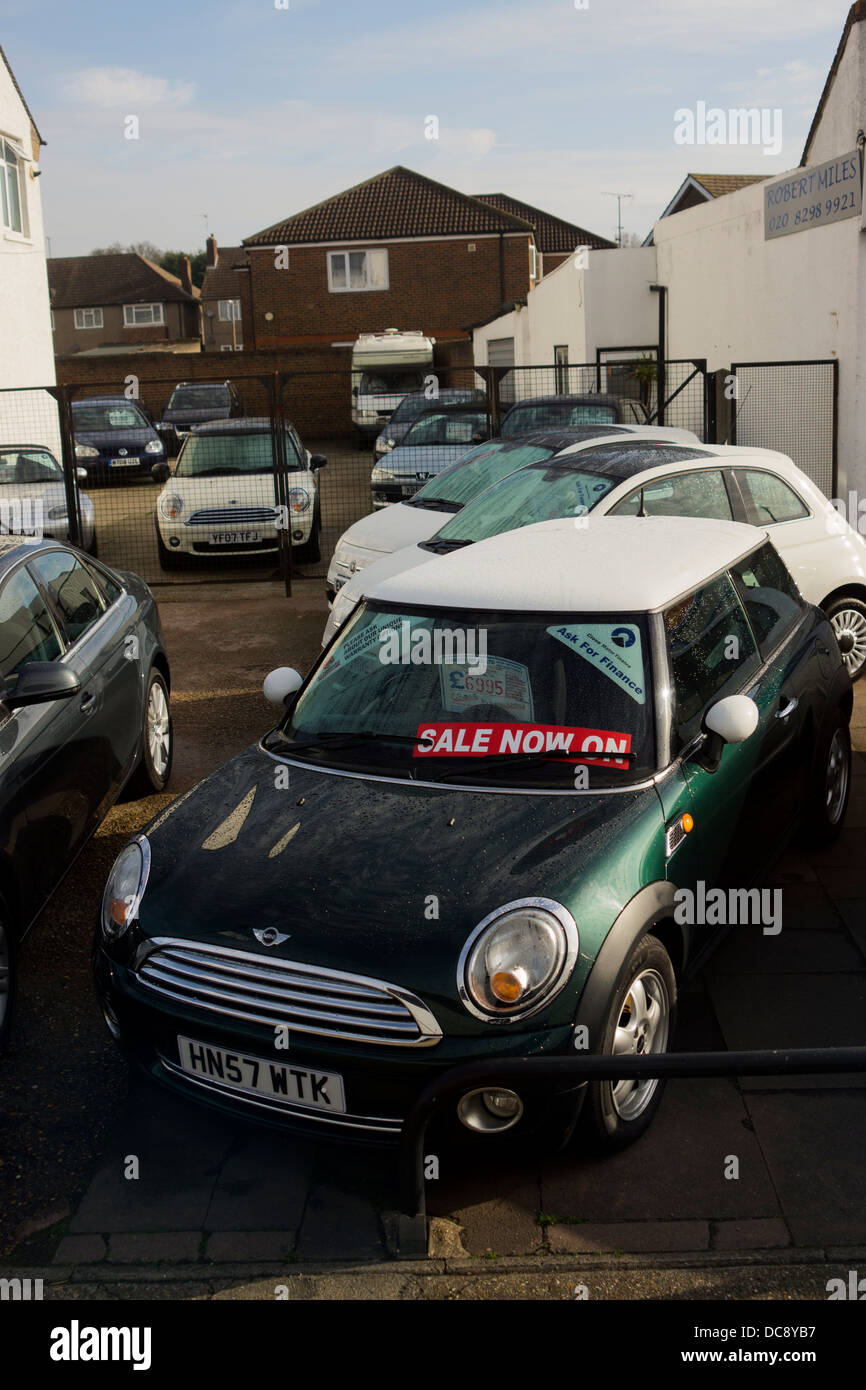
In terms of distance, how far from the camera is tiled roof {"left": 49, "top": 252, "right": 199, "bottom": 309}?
6731cm

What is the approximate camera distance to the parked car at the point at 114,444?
76.0 ft

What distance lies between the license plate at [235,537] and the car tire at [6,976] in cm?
1001

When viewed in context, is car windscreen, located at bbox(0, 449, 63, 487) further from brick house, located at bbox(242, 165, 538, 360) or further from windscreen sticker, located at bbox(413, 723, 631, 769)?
brick house, located at bbox(242, 165, 538, 360)

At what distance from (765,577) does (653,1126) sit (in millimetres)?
2483

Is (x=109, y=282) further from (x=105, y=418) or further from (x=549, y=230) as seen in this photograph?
(x=105, y=418)

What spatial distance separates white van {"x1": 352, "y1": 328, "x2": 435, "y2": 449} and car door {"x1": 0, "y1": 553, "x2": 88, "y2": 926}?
23.3m

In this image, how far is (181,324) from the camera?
6812 centimetres

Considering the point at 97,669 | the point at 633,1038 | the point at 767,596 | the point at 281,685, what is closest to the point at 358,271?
the point at 97,669

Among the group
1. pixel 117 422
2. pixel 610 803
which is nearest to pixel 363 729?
pixel 610 803

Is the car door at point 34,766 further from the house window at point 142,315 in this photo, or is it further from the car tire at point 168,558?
the house window at point 142,315

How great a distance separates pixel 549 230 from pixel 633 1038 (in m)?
56.4
